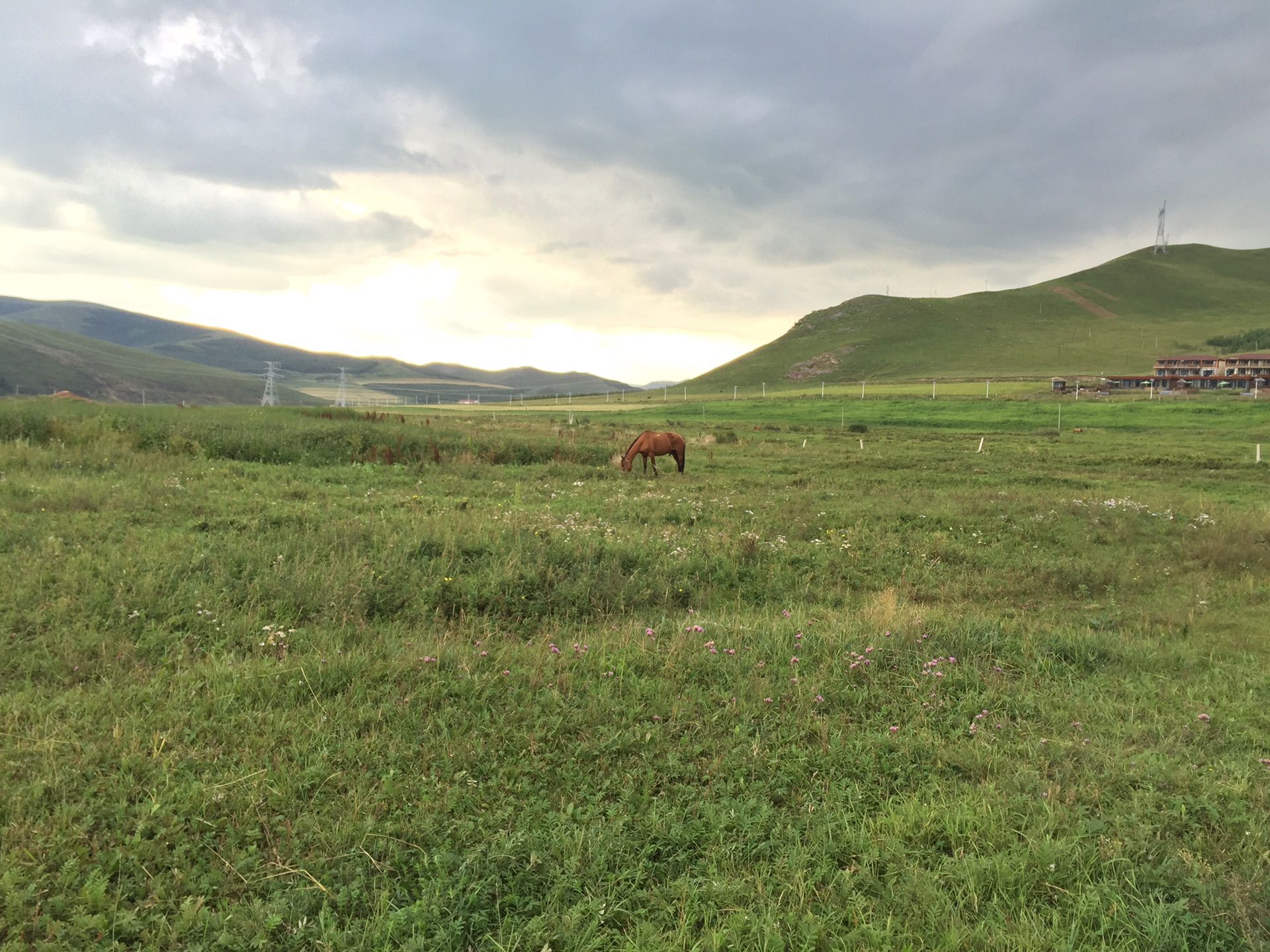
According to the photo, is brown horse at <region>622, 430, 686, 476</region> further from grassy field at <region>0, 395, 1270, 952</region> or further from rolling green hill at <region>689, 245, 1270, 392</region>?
rolling green hill at <region>689, 245, 1270, 392</region>

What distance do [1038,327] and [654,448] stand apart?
15790 cm

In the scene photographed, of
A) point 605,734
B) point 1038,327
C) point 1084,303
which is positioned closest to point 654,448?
point 605,734

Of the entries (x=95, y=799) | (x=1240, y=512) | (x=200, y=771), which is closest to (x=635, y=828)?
(x=200, y=771)

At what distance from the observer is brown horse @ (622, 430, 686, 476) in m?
21.6

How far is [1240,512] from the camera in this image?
1534 cm

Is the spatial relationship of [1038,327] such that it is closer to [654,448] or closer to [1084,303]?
[1084,303]

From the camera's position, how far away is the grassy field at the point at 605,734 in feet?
11.8

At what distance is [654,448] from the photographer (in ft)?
72.2

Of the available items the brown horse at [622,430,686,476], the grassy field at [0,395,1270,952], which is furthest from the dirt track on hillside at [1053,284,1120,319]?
the grassy field at [0,395,1270,952]

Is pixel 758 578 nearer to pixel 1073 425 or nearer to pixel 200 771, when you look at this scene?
pixel 200 771

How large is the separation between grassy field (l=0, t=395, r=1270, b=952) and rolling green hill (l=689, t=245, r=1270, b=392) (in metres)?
105

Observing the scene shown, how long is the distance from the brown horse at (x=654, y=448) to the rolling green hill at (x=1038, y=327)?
9453 centimetres

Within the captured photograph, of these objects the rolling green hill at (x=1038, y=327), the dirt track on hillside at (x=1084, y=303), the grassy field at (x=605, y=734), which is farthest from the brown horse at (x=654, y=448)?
the dirt track on hillside at (x=1084, y=303)

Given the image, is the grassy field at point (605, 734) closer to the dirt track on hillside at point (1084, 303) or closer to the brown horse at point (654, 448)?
the brown horse at point (654, 448)
